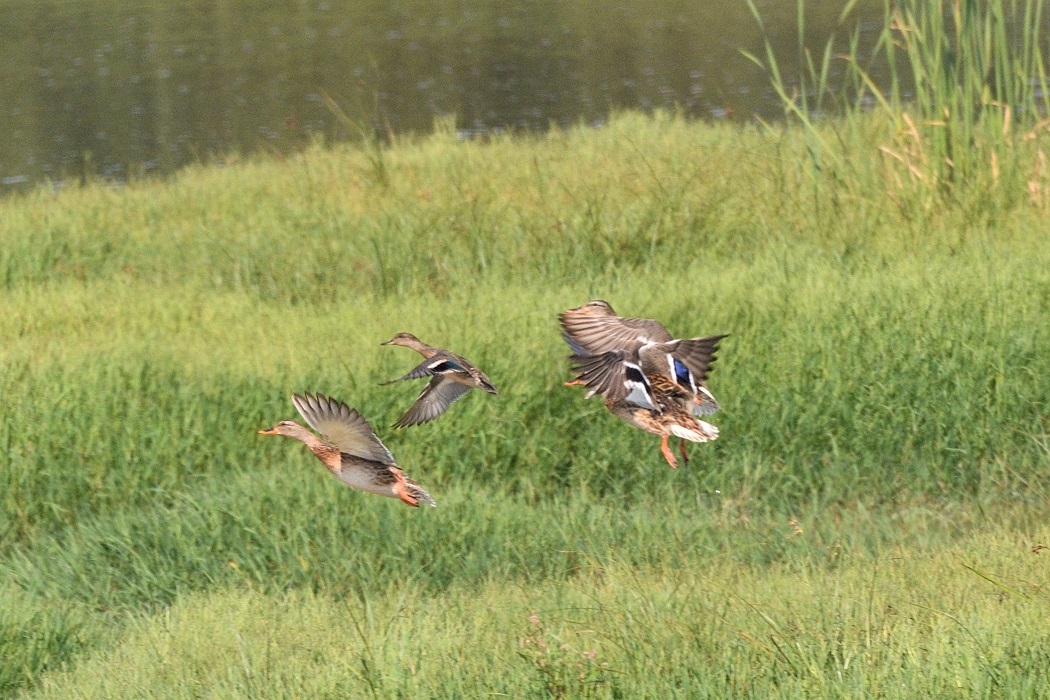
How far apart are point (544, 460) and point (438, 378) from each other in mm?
3115

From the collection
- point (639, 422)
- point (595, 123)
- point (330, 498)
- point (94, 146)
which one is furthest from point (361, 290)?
point (94, 146)

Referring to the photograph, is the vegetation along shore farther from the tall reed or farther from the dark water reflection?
the dark water reflection

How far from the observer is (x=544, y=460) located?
5.32m

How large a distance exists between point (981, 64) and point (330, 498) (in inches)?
190

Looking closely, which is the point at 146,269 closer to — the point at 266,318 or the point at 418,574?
the point at 266,318

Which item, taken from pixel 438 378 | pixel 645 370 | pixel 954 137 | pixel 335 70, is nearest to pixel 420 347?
pixel 438 378

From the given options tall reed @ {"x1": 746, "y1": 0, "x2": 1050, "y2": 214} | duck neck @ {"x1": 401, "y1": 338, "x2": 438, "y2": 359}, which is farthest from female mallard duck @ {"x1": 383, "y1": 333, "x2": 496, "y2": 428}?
tall reed @ {"x1": 746, "y1": 0, "x2": 1050, "y2": 214}

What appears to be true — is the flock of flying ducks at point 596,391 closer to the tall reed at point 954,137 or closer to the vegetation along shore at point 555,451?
the vegetation along shore at point 555,451

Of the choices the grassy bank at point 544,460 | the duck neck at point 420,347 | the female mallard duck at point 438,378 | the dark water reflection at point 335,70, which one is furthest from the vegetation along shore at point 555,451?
the dark water reflection at point 335,70

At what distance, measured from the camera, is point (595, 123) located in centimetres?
1365

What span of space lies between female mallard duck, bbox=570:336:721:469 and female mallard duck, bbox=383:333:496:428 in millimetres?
166

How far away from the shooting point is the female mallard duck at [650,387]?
187 centimetres

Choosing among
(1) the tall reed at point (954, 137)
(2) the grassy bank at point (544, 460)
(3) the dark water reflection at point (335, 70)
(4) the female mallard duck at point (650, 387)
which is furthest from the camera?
(3) the dark water reflection at point (335, 70)

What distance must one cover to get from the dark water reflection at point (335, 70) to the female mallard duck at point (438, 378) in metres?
9.52
